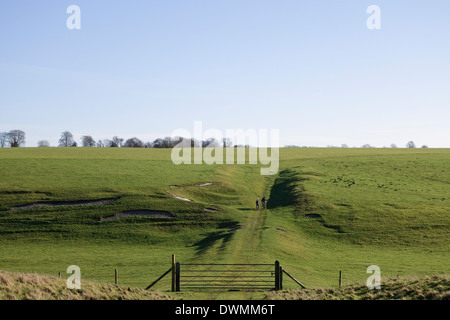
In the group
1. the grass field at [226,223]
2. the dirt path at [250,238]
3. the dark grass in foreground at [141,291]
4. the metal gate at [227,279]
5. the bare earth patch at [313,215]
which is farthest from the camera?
the bare earth patch at [313,215]

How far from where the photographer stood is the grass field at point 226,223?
4528 cm

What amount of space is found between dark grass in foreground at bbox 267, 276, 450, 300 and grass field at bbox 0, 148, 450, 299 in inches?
118

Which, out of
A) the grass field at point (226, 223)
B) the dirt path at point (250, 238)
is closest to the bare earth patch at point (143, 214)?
the grass field at point (226, 223)

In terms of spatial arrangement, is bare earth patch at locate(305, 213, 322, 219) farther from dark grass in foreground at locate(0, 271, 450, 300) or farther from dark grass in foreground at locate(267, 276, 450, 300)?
dark grass in foreground at locate(0, 271, 450, 300)

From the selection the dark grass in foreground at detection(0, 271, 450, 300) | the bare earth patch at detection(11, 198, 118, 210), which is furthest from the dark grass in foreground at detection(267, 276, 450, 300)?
the bare earth patch at detection(11, 198, 118, 210)

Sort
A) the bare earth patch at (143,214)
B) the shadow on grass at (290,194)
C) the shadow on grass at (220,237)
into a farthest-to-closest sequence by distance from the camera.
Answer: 1. the shadow on grass at (290,194)
2. the bare earth patch at (143,214)
3. the shadow on grass at (220,237)

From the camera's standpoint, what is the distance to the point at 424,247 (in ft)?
169

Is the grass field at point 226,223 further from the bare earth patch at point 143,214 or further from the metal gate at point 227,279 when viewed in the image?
the metal gate at point 227,279

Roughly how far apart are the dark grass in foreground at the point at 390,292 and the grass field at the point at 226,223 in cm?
300
